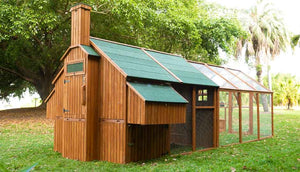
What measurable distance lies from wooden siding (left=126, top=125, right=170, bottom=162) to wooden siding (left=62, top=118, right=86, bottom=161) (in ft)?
4.46

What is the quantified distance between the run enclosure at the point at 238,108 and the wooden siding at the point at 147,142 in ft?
11.1

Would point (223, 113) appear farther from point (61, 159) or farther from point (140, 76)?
point (61, 159)

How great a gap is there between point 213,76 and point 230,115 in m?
2.51

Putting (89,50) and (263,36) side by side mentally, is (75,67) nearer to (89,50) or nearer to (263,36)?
(89,50)

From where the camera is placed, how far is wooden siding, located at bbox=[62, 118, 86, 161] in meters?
8.17

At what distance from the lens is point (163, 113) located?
300 inches

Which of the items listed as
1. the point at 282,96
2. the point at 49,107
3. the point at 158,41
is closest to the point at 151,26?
the point at 158,41

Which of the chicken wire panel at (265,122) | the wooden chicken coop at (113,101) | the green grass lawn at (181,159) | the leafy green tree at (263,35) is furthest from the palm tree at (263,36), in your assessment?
the wooden chicken coop at (113,101)

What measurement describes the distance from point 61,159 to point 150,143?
266 cm

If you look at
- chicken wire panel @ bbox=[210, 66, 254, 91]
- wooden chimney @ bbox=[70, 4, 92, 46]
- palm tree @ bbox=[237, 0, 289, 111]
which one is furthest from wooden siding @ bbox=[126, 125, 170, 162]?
palm tree @ bbox=[237, 0, 289, 111]

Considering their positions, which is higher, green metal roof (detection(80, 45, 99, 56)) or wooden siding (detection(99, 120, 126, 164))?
green metal roof (detection(80, 45, 99, 56))

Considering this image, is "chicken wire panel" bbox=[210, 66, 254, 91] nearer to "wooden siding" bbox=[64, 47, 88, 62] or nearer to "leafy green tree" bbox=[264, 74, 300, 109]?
"wooden siding" bbox=[64, 47, 88, 62]

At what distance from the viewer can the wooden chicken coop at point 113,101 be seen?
769cm

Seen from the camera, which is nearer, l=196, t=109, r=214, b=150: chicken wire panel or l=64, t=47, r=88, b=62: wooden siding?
l=64, t=47, r=88, b=62: wooden siding
